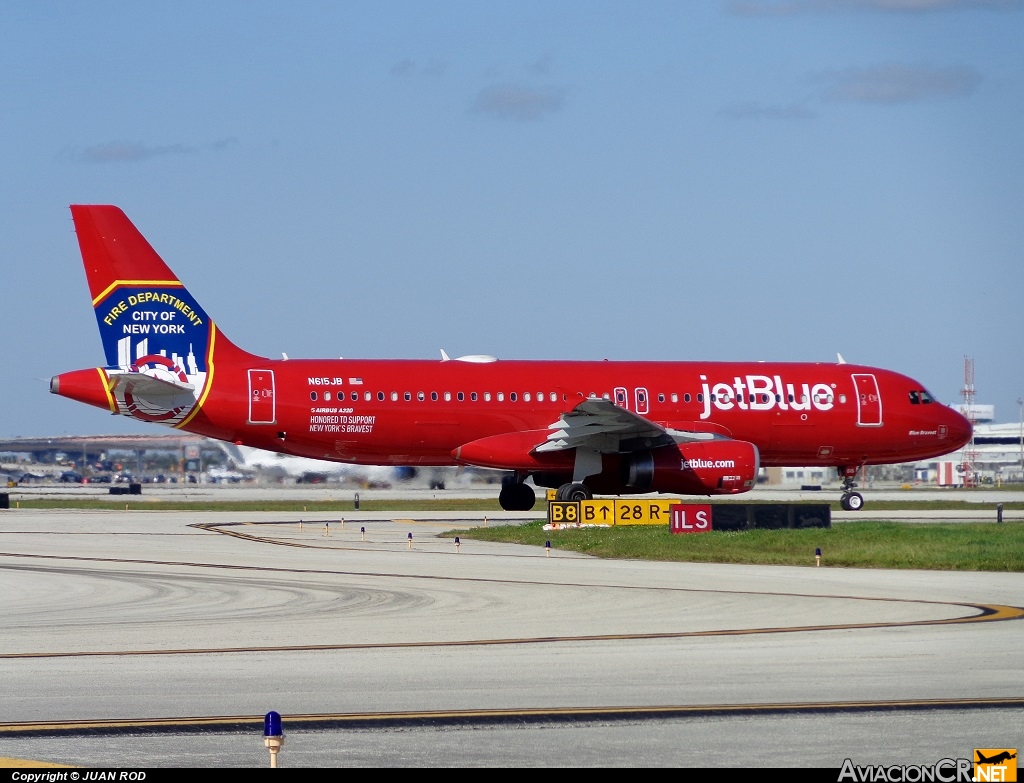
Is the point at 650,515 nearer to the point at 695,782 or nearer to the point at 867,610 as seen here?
the point at 867,610

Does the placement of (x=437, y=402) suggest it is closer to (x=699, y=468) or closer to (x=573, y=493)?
(x=573, y=493)

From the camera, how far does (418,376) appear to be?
3772 cm

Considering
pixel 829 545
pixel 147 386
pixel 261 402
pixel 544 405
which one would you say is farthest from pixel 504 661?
pixel 544 405

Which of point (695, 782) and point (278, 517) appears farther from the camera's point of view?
point (278, 517)

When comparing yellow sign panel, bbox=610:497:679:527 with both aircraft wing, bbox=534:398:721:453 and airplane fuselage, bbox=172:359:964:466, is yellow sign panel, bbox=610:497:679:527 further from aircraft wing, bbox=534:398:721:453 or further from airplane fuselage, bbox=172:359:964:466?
airplane fuselage, bbox=172:359:964:466

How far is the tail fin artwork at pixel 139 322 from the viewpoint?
36.0 m

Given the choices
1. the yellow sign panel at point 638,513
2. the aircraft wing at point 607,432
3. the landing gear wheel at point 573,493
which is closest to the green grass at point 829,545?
the yellow sign panel at point 638,513

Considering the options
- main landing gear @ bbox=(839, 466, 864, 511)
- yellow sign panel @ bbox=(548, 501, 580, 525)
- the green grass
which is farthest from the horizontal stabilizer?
main landing gear @ bbox=(839, 466, 864, 511)

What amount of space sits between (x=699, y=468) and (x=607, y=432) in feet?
8.72

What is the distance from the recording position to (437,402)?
37.4 metres

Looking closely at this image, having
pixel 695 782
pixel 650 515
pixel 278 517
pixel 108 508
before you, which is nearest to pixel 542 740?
pixel 695 782

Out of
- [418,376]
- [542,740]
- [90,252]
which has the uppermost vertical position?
[90,252]

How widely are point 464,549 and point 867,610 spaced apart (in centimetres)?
1180

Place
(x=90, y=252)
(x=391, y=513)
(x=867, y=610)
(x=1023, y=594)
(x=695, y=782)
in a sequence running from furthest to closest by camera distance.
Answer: (x=391, y=513)
(x=90, y=252)
(x=1023, y=594)
(x=867, y=610)
(x=695, y=782)
